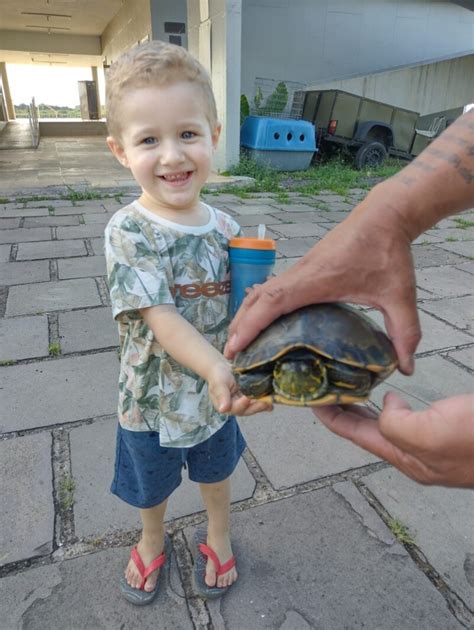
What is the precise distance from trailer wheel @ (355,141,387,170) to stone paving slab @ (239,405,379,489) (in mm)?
8467

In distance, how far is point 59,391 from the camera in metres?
2.48

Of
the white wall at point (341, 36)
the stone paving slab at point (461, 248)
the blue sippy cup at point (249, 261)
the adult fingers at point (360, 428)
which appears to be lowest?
the stone paving slab at point (461, 248)

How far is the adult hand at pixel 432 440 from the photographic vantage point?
3.44 feet

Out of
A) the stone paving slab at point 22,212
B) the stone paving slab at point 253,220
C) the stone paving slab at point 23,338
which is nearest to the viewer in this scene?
the stone paving slab at point 23,338

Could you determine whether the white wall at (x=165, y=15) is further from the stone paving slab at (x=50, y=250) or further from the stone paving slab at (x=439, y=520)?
the stone paving slab at (x=439, y=520)

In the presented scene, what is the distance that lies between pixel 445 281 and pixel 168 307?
3403 mm

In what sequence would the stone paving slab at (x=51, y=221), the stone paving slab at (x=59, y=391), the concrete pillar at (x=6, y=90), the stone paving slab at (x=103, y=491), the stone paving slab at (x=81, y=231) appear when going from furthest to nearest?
the concrete pillar at (x=6, y=90)
the stone paving slab at (x=51, y=221)
the stone paving slab at (x=81, y=231)
the stone paving slab at (x=59, y=391)
the stone paving slab at (x=103, y=491)

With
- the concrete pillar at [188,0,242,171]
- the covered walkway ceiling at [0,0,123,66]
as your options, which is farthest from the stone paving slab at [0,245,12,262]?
the covered walkway ceiling at [0,0,123,66]

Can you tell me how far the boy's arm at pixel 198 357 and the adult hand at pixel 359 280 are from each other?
0.08 metres

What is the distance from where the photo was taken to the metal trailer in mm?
9570

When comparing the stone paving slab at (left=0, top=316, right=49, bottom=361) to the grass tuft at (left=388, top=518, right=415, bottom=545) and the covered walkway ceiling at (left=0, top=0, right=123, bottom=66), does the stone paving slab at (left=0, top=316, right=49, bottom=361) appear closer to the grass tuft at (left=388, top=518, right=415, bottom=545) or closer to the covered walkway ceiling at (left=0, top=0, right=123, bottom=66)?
the grass tuft at (left=388, top=518, right=415, bottom=545)

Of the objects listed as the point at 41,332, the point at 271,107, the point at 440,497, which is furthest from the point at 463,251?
the point at 271,107

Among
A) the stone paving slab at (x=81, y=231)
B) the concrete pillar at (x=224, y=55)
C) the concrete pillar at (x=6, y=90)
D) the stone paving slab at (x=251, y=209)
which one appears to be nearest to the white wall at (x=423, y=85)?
the concrete pillar at (x=224, y=55)

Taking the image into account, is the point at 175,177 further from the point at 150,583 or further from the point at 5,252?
the point at 5,252
